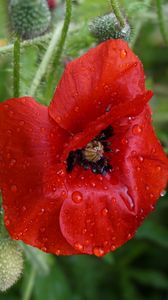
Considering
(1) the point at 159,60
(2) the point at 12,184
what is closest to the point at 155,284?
(1) the point at 159,60

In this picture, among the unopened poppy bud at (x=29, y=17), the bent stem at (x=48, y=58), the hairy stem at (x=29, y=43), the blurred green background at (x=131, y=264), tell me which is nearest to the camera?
the hairy stem at (x=29, y=43)

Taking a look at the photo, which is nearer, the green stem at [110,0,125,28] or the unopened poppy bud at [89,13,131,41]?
the green stem at [110,0,125,28]

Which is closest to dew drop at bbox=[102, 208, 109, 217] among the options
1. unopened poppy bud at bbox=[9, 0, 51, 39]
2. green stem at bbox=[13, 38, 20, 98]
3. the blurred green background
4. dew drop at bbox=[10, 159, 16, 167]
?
dew drop at bbox=[10, 159, 16, 167]

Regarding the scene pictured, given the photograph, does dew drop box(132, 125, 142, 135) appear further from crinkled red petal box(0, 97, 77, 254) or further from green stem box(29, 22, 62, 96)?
green stem box(29, 22, 62, 96)

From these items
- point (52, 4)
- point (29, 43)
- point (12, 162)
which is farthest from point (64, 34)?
point (52, 4)

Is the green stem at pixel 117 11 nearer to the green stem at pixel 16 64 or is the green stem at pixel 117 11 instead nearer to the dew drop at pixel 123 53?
the dew drop at pixel 123 53

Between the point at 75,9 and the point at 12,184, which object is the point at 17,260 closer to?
the point at 12,184

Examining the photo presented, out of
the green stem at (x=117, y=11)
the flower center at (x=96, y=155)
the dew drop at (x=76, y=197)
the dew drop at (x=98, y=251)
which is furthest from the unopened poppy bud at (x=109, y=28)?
the dew drop at (x=98, y=251)
